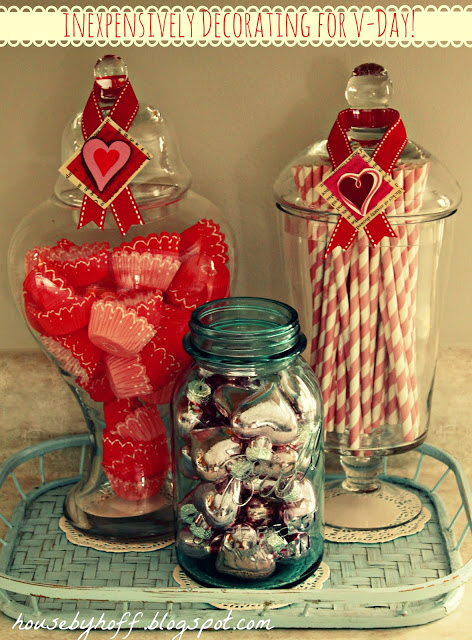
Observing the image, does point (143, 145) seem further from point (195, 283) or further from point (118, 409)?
point (118, 409)

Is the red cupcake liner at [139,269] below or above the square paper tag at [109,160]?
below

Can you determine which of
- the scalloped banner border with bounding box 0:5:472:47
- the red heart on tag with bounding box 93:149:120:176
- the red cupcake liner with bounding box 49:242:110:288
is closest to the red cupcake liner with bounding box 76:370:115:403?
the red cupcake liner with bounding box 49:242:110:288

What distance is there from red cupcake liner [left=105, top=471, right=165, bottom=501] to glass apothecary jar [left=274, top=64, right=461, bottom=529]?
19 centimetres

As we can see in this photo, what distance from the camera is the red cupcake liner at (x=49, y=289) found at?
797 millimetres

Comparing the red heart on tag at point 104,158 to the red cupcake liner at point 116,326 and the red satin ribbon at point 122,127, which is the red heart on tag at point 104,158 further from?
the red cupcake liner at point 116,326

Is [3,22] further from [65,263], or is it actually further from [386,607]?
[386,607]

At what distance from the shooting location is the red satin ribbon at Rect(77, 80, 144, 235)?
0.83 m

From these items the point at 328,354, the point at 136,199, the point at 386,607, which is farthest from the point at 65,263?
the point at 386,607

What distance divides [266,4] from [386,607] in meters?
0.63

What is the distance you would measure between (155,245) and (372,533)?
1.27 feet

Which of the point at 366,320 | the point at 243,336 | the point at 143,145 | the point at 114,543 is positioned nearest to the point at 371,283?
the point at 366,320

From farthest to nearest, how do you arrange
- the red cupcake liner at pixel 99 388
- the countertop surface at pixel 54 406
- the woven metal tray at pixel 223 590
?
the countertop surface at pixel 54 406 → the red cupcake liner at pixel 99 388 → the woven metal tray at pixel 223 590

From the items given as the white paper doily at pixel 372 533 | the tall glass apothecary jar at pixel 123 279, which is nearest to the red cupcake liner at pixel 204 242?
the tall glass apothecary jar at pixel 123 279

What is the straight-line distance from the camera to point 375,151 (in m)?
0.81
